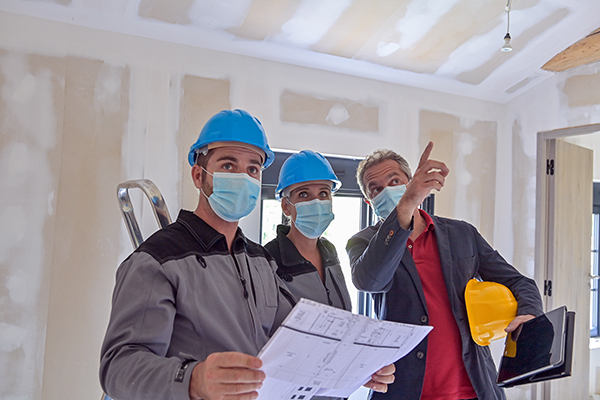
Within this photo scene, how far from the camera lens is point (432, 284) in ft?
4.82

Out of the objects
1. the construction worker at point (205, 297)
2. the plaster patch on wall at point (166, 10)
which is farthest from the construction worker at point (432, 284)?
the plaster patch on wall at point (166, 10)

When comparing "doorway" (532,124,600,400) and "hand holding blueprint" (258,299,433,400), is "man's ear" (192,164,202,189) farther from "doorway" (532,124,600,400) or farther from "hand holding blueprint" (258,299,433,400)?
"doorway" (532,124,600,400)

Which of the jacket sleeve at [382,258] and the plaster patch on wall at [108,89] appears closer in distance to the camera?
the jacket sleeve at [382,258]

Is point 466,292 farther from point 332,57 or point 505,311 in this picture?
point 332,57

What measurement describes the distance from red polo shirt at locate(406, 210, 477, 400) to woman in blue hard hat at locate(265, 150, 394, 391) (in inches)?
11.3

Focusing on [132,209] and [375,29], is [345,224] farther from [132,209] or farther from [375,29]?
[132,209]

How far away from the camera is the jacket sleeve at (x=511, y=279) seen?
1.36m

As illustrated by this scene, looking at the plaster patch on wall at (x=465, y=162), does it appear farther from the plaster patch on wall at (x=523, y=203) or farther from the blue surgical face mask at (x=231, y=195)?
the blue surgical face mask at (x=231, y=195)

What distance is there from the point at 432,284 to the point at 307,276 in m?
0.41

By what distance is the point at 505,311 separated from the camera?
1.38 m

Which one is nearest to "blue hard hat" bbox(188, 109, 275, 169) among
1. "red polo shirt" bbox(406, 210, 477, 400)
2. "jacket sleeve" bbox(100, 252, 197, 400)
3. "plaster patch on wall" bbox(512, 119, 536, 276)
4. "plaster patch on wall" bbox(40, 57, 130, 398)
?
"jacket sleeve" bbox(100, 252, 197, 400)

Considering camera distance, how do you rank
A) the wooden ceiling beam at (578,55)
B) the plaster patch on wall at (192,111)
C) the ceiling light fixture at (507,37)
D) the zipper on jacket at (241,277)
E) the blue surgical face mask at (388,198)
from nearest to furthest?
1. the zipper on jacket at (241,277)
2. the blue surgical face mask at (388,198)
3. the plaster patch on wall at (192,111)
4. the ceiling light fixture at (507,37)
5. the wooden ceiling beam at (578,55)

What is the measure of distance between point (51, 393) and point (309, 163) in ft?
5.06

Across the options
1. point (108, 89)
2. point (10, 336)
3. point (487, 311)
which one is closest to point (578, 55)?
point (487, 311)
